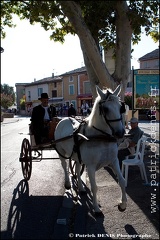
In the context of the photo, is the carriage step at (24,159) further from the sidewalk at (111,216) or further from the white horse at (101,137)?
the white horse at (101,137)

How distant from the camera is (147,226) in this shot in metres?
3.42

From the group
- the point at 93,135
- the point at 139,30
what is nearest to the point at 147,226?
the point at 93,135

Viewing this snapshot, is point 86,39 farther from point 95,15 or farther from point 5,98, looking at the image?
point 5,98

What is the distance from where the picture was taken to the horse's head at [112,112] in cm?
352

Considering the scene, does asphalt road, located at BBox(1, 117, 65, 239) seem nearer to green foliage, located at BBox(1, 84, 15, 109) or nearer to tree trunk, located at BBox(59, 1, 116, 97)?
green foliage, located at BBox(1, 84, 15, 109)

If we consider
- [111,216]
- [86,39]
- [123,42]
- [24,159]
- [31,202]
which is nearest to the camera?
[111,216]

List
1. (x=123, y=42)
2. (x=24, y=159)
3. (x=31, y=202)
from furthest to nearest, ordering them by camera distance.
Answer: (x=123, y=42)
(x=24, y=159)
(x=31, y=202)

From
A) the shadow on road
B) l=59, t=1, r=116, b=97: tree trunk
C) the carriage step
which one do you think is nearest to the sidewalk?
the shadow on road

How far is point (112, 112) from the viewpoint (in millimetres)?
3570

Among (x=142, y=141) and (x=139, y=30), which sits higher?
(x=139, y=30)

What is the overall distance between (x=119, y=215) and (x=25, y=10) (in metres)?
7.85

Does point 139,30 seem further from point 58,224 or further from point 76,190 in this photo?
point 58,224

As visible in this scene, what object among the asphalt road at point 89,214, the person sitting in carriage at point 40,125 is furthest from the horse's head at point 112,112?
the person sitting in carriage at point 40,125

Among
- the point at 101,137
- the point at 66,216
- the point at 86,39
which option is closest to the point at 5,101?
the point at 101,137
